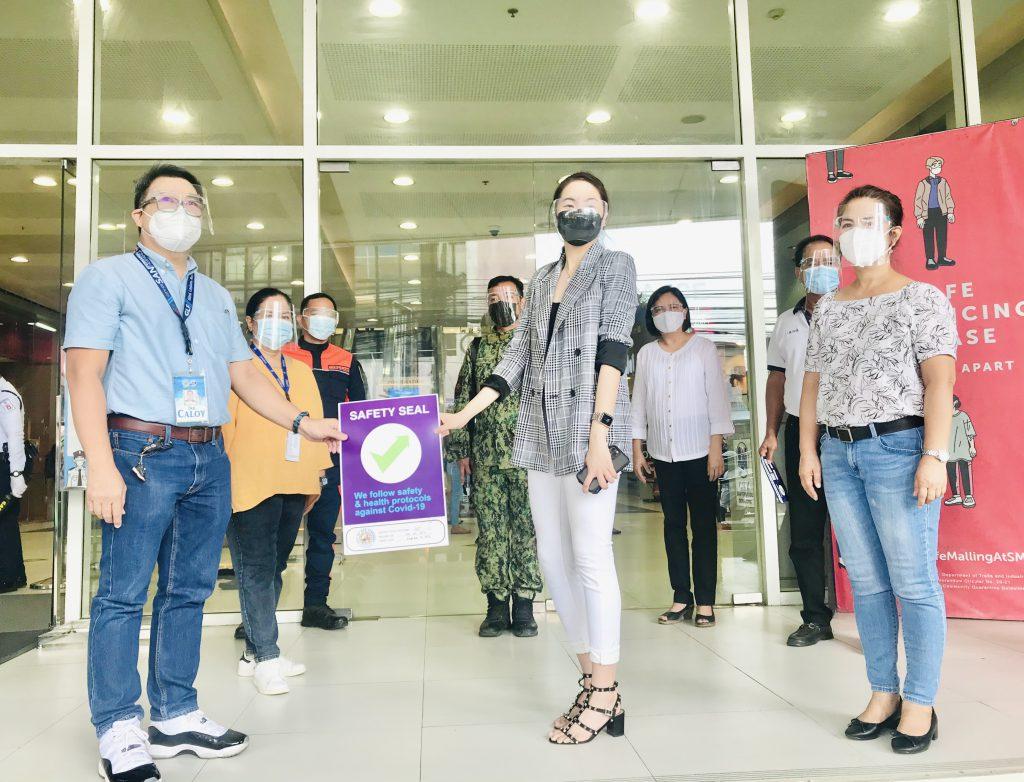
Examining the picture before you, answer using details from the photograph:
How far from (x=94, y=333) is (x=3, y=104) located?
9.64 feet

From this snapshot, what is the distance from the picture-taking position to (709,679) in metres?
2.68

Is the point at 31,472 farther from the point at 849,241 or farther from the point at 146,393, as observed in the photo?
the point at 849,241

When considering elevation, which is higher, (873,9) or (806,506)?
Result: (873,9)

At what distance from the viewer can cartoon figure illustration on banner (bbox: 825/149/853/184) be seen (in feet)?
12.1

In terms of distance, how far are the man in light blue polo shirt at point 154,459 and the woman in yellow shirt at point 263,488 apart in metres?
0.48

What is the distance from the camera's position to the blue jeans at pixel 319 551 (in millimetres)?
3748

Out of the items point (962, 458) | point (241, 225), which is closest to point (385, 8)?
point (241, 225)

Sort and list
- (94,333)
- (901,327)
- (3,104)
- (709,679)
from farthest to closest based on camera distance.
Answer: (3,104), (709,679), (901,327), (94,333)

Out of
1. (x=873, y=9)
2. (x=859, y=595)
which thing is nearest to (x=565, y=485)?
(x=859, y=595)

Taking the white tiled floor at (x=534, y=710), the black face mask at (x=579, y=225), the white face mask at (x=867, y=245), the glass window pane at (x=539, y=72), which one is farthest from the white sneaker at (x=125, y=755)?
the glass window pane at (x=539, y=72)

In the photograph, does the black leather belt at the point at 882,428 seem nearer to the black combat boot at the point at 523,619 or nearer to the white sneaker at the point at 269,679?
the black combat boot at the point at 523,619

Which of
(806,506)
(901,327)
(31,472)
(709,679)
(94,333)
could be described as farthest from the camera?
(31,472)

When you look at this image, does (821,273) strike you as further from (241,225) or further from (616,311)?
(241,225)

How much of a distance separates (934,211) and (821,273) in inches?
33.5
